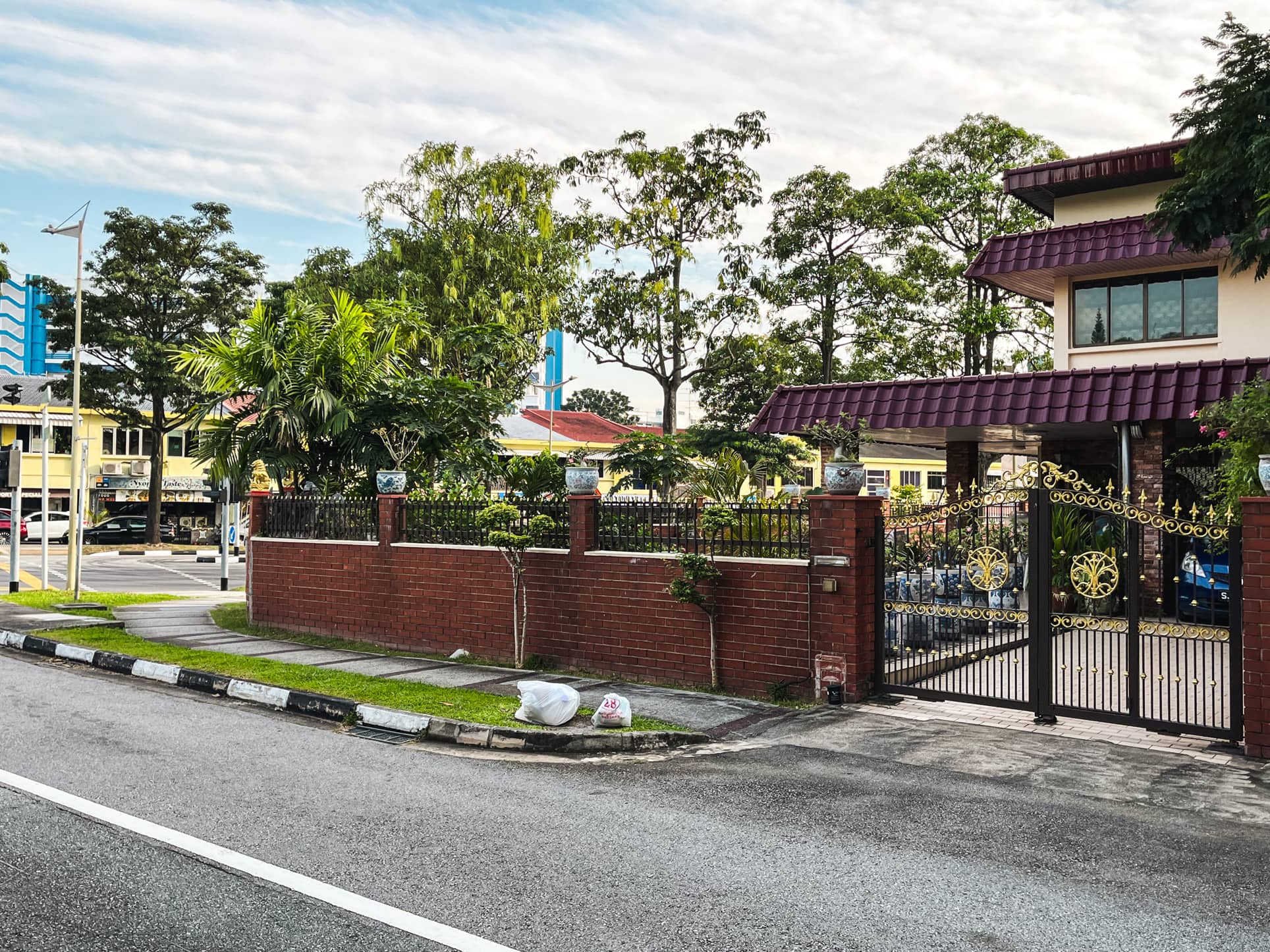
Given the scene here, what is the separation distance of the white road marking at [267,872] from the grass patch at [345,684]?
10.3 ft

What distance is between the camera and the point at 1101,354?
18234 mm

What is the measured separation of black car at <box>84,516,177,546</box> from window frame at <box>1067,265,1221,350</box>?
40.8 m

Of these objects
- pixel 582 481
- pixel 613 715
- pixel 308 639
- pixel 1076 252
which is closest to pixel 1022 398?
pixel 1076 252

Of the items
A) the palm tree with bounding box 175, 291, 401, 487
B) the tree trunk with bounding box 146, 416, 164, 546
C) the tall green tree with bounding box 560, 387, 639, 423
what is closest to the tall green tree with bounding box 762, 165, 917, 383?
the palm tree with bounding box 175, 291, 401, 487

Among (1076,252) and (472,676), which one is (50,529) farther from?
(1076,252)

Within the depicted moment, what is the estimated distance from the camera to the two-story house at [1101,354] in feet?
48.8

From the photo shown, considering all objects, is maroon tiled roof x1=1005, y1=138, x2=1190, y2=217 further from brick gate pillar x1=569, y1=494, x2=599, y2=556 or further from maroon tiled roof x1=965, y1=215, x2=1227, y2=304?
brick gate pillar x1=569, y1=494, x2=599, y2=556

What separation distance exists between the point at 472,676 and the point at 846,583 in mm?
4276

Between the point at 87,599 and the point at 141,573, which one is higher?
the point at 87,599

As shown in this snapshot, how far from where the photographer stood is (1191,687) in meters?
10.0

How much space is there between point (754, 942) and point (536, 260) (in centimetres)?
2437

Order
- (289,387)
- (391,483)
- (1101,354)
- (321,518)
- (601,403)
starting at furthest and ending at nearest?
(601,403) → (1101,354) → (289,387) → (321,518) → (391,483)

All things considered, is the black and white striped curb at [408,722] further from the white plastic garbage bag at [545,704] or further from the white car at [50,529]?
the white car at [50,529]

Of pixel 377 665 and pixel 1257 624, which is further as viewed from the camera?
pixel 377 665
